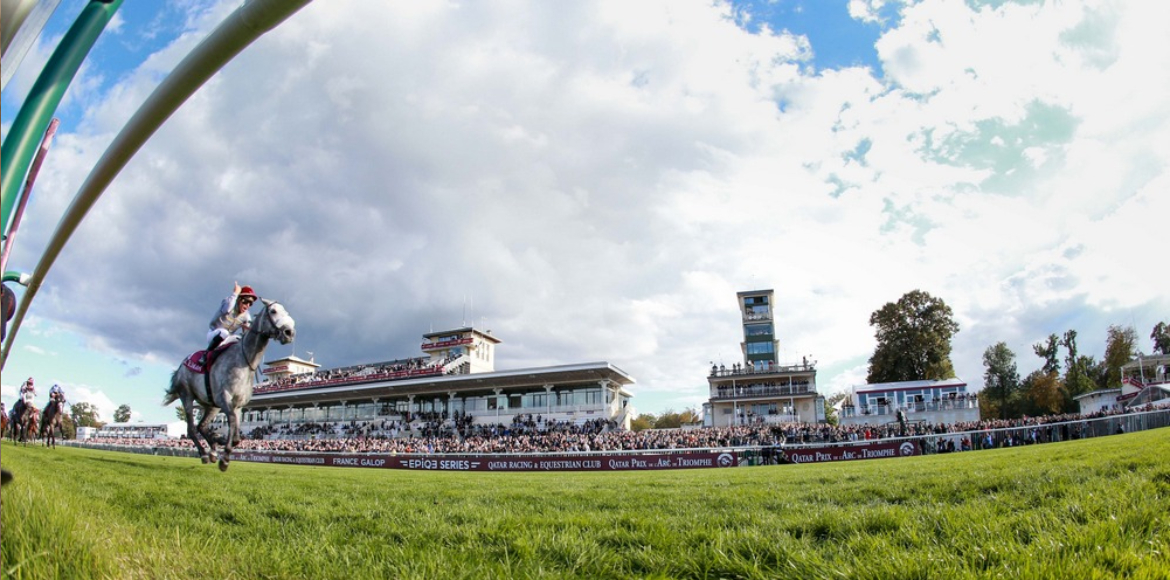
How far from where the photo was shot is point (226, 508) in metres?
5.92

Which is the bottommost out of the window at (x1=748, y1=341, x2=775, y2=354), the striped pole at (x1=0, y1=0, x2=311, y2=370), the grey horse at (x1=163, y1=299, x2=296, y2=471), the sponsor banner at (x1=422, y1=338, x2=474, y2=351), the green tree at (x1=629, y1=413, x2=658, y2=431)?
the green tree at (x1=629, y1=413, x2=658, y2=431)

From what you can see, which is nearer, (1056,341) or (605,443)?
(605,443)

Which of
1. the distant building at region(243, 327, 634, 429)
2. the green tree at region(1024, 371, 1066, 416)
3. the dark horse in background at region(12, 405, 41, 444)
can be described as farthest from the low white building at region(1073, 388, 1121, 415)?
the dark horse in background at region(12, 405, 41, 444)

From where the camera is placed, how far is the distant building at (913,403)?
48.6m

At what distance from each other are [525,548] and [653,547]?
0.85 metres

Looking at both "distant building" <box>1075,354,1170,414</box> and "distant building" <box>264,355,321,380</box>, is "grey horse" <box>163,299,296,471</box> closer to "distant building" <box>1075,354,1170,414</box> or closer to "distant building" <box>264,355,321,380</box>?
"distant building" <box>1075,354,1170,414</box>

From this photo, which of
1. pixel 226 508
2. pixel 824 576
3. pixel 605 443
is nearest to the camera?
pixel 824 576

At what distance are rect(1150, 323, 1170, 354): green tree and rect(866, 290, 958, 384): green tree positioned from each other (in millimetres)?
40661

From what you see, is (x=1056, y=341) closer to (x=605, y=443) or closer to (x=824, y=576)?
(x=605, y=443)

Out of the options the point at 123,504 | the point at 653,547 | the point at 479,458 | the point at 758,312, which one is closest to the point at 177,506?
the point at 123,504

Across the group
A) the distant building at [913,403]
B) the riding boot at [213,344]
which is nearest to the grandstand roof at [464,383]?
the distant building at [913,403]

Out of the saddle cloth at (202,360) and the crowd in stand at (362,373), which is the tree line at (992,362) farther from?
the saddle cloth at (202,360)

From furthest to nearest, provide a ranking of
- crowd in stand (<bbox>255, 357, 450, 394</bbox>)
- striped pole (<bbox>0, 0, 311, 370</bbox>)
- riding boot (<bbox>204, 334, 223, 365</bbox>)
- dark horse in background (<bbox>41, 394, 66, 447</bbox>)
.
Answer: crowd in stand (<bbox>255, 357, 450, 394</bbox>) < dark horse in background (<bbox>41, 394, 66, 447</bbox>) < riding boot (<bbox>204, 334, 223, 365</bbox>) < striped pole (<bbox>0, 0, 311, 370</bbox>)

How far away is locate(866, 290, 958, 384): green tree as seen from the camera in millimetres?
61938
